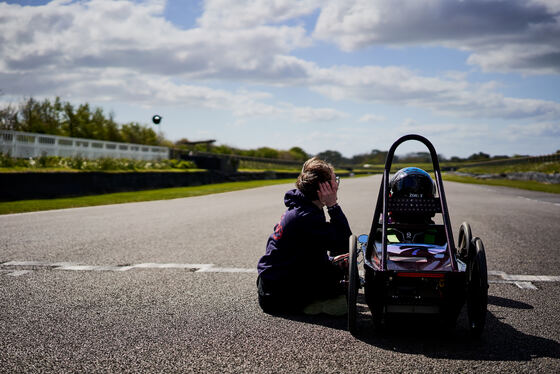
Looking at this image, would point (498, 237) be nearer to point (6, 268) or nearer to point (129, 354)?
point (129, 354)

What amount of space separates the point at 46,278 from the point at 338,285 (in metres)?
3.40

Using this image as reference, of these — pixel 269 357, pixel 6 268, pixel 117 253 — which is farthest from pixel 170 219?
pixel 269 357

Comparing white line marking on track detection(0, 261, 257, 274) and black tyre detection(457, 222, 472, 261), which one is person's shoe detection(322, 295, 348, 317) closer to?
black tyre detection(457, 222, 472, 261)

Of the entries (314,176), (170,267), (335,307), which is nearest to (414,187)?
(314,176)

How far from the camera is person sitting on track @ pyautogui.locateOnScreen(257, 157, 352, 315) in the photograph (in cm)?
389

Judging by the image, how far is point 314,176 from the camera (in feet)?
12.8

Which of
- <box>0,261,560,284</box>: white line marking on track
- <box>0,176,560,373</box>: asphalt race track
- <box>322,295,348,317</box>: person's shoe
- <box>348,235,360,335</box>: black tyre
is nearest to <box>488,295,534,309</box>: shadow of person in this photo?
<box>0,176,560,373</box>: asphalt race track

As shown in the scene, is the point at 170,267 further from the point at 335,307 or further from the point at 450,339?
the point at 450,339

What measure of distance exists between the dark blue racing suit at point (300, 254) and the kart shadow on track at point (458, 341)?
0.55 metres

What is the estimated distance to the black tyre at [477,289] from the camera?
3.26m

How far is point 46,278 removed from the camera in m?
5.35

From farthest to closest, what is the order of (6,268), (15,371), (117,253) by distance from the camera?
1. (117,253)
2. (6,268)
3. (15,371)

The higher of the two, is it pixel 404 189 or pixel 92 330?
pixel 404 189

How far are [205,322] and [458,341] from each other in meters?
1.96
